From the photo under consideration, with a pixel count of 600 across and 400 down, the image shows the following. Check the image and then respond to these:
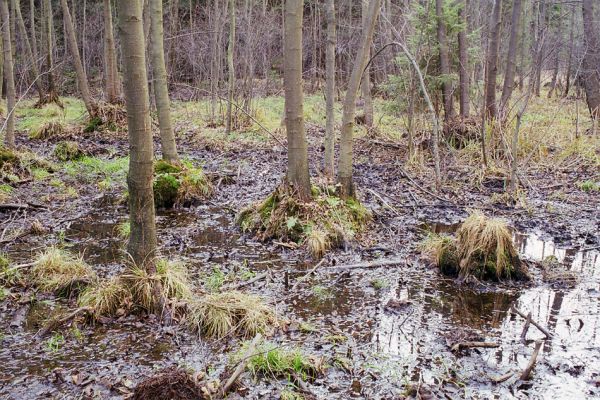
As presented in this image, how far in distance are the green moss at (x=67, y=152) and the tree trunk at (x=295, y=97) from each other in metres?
7.73

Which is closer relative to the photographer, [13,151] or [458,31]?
[13,151]

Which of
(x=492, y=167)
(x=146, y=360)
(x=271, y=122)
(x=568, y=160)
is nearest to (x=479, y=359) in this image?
(x=146, y=360)

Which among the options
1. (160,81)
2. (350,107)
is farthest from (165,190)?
(350,107)

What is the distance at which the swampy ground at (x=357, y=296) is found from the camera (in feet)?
13.7

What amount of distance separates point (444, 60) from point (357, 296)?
983 centimetres

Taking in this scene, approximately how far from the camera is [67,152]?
13.4m

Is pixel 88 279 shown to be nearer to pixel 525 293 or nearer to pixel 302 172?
pixel 302 172

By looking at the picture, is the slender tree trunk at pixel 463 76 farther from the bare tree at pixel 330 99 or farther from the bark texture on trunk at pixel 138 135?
the bark texture on trunk at pixel 138 135

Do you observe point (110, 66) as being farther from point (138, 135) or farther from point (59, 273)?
point (138, 135)

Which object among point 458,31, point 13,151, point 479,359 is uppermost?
point 458,31

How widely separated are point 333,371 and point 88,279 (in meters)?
2.94

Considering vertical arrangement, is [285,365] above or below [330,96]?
below

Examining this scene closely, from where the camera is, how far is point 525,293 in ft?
19.5

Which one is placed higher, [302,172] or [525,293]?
[302,172]
